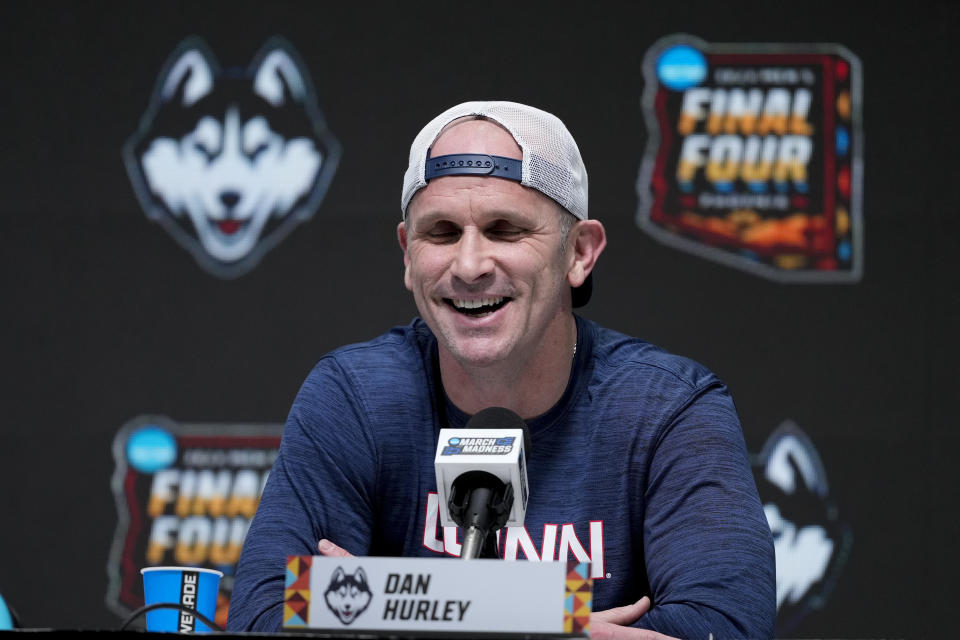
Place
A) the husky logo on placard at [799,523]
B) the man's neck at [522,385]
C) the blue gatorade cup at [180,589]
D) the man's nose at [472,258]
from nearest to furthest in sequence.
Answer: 1. the blue gatorade cup at [180,589]
2. the man's nose at [472,258]
3. the man's neck at [522,385]
4. the husky logo on placard at [799,523]

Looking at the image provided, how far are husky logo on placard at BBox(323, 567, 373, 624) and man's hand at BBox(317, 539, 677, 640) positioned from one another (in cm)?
13

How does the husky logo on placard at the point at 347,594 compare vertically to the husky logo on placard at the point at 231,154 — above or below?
below

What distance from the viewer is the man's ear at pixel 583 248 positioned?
1675mm

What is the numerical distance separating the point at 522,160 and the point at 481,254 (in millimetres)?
135

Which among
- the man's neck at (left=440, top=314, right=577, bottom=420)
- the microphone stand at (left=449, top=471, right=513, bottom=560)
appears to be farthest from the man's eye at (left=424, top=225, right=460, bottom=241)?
the microphone stand at (left=449, top=471, right=513, bottom=560)

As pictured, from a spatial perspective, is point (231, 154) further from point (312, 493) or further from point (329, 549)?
point (329, 549)

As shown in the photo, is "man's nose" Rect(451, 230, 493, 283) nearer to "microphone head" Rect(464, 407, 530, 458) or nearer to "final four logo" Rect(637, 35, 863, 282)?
"microphone head" Rect(464, 407, 530, 458)

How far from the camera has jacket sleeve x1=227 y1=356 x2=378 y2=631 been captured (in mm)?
1423

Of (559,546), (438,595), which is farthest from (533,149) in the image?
(438,595)

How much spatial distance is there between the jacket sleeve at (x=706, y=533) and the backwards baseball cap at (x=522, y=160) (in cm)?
33

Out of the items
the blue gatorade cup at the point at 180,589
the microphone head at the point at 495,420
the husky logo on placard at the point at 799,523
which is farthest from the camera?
the husky logo on placard at the point at 799,523

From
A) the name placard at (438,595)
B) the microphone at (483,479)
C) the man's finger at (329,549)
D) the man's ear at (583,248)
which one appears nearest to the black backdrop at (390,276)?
the man's ear at (583,248)

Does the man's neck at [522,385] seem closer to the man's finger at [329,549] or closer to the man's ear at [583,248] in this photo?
the man's ear at [583,248]

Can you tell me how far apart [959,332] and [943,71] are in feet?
2.13
